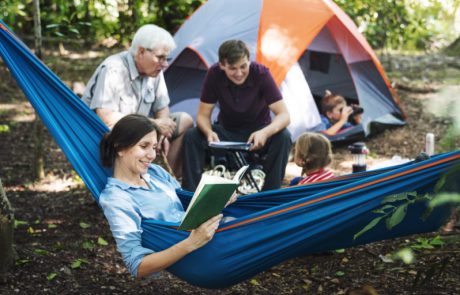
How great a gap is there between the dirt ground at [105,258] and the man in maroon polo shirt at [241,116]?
56cm

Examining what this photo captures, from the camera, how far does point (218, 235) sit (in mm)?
1925

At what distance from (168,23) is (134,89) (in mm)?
3202

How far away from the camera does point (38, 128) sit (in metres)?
3.57

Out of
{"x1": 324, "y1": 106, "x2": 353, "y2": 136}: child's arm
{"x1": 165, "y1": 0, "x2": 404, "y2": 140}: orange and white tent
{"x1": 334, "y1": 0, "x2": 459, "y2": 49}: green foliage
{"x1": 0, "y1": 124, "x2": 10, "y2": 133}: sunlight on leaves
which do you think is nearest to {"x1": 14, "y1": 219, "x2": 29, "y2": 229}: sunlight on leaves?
{"x1": 0, "y1": 124, "x2": 10, "y2": 133}: sunlight on leaves

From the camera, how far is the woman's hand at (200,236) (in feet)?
6.22

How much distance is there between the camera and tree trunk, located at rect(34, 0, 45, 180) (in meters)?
3.42

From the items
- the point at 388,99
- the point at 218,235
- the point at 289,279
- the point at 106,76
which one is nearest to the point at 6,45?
the point at 106,76

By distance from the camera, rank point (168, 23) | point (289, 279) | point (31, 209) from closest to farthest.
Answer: point (289, 279) → point (31, 209) → point (168, 23)

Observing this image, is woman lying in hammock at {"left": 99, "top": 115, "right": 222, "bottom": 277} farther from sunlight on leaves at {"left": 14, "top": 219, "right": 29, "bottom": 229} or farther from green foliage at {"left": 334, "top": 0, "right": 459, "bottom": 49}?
green foliage at {"left": 334, "top": 0, "right": 459, "bottom": 49}

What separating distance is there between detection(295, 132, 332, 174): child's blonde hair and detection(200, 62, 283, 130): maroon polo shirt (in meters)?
0.56

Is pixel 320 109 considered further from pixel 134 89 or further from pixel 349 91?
pixel 134 89

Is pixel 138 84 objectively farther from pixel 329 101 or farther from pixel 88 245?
pixel 329 101

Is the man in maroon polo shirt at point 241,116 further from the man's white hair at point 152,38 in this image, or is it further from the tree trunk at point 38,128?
the tree trunk at point 38,128

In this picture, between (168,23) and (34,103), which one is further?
(168,23)
